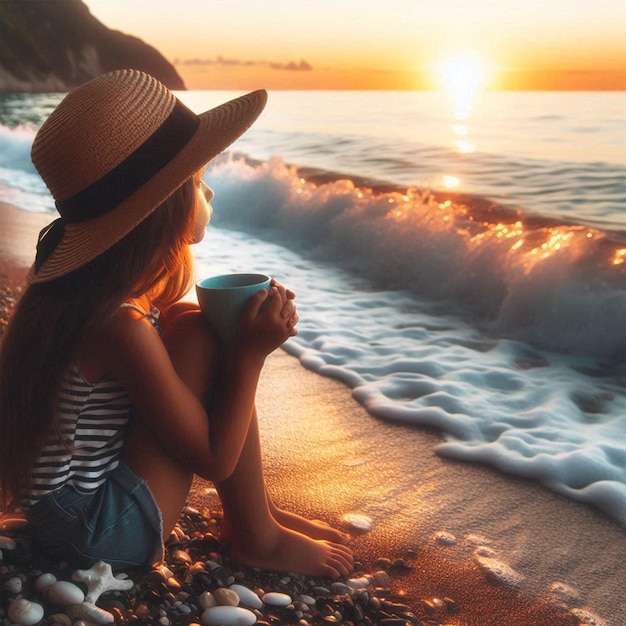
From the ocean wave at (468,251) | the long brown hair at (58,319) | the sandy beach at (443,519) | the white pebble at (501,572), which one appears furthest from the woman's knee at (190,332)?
the ocean wave at (468,251)

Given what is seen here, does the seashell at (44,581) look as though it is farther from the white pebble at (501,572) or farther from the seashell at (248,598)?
the white pebble at (501,572)

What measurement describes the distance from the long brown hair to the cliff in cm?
4552

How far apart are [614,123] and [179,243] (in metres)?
15.2

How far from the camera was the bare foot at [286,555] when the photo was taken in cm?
226

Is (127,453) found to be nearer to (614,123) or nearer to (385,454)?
(385,454)

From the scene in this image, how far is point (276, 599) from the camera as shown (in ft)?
6.86

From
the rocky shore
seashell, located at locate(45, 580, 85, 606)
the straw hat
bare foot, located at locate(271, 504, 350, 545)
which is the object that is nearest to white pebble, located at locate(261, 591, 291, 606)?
the rocky shore

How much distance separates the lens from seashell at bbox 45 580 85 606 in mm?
1854

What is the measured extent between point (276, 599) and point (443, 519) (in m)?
0.82

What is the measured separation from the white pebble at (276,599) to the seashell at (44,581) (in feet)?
1.90

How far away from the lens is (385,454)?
313cm

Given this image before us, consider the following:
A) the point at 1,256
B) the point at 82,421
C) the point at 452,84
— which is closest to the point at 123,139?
the point at 82,421

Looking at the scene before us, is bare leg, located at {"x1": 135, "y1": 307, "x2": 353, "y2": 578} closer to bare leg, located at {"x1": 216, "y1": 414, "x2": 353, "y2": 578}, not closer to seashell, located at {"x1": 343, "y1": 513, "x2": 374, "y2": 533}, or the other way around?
bare leg, located at {"x1": 216, "y1": 414, "x2": 353, "y2": 578}

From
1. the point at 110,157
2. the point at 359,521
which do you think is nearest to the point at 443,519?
the point at 359,521
